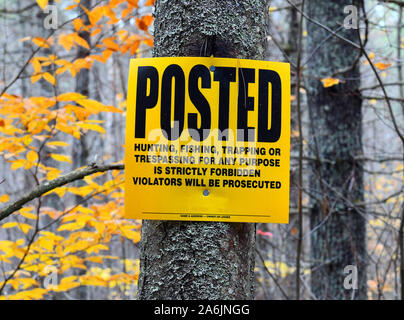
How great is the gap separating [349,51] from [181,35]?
10.9 ft

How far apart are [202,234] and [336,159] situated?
3.04 meters

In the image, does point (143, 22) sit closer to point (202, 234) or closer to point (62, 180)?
point (62, 180)

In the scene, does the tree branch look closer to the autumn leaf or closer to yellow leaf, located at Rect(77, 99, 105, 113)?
yellow leaf, located at Rect(77, 99, 105, 113)

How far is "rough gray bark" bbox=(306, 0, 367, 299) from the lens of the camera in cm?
362

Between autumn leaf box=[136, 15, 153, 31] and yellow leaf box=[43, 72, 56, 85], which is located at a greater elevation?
autumn leaf box=[136, 15, 153, 31]

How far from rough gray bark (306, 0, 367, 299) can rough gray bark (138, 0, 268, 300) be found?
100 inches

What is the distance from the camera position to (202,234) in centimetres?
102

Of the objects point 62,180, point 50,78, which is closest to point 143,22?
point 50,78

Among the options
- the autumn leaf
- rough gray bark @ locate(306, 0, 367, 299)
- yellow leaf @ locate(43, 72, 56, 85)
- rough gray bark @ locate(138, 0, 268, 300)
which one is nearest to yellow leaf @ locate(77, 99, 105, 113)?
yellow leaf @ locate(43, 72, 56, 85)

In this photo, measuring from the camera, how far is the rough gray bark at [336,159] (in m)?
3.62
